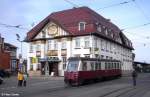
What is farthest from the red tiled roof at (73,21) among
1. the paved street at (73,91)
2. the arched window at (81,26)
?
the paved street at (73,91)

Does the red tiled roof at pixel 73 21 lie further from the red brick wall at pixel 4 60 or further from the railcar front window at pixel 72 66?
the railcar front window at pixel 72 66

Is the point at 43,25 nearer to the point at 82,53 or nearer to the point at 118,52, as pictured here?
the point at 82,53

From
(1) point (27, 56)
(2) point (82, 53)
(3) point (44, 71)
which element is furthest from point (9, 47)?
(2) point (82, 53)

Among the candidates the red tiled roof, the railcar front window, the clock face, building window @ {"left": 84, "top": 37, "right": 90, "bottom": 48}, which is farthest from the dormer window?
the railcar front window

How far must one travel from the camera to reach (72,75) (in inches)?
1361

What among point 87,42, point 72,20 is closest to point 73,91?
point 87,42

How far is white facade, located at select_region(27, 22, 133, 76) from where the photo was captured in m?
59.9

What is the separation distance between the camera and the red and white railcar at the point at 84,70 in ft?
114

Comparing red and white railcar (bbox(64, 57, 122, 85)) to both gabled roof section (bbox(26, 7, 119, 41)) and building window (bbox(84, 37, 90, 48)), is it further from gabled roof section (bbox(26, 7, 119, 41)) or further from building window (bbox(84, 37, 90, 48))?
gabled roof section (bbox(26, 7, 119, 41))

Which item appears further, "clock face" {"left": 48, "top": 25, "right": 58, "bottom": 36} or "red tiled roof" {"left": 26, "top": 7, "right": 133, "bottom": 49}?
"clock face" {"left": 48, "top": 25, "right": 58, "bottom": 36}

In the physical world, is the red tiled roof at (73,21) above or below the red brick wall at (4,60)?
above

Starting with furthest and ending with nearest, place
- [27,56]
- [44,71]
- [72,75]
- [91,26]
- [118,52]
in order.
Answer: [118,52] → [27,56] → [44,71] → [91,26] → [72,75]

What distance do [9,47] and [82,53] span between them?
41.6 metres

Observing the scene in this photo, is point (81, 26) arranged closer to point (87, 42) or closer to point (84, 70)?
point (87, 42)
